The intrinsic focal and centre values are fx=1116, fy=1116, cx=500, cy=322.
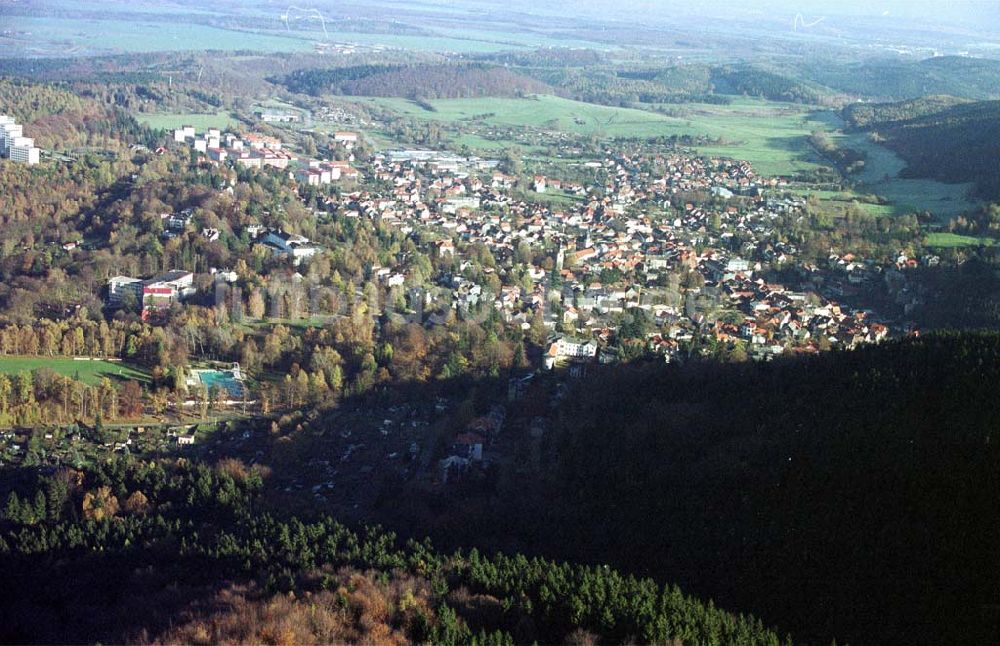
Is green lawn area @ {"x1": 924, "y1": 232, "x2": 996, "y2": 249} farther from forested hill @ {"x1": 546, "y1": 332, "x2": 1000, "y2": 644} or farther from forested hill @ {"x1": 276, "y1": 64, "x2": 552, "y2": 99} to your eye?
forested hill @ {"x1": 276, "y1": 64, "x2": 552, "y2": 99}

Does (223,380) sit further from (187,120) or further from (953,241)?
(187,120)

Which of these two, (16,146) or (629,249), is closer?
(629,249)

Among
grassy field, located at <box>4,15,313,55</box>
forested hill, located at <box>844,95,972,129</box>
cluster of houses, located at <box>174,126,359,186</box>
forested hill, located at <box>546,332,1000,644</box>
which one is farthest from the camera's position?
forested hill, located at <box>844,95,972,129</box>

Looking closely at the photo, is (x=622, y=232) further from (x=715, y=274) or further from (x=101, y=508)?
(x=101, y=508)

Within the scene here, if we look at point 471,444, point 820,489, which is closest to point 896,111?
point 471,444

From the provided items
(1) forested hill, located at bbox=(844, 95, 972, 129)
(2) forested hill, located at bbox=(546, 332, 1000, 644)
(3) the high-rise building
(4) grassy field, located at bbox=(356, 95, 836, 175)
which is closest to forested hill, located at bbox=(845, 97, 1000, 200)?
(1) forested hill, located at bbox=(844, 95, 972, 129)

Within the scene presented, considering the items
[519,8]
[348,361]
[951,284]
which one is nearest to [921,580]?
[348,361]
